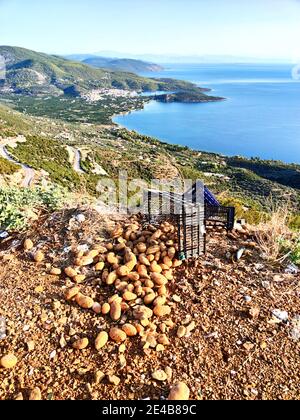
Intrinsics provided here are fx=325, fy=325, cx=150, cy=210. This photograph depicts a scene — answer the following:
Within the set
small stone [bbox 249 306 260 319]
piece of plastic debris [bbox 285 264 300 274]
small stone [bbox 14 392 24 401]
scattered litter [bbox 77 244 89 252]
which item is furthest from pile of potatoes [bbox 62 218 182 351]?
piece of plastic debris [bbox 285 264 300 274]

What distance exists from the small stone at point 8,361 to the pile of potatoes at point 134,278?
2.20 ft

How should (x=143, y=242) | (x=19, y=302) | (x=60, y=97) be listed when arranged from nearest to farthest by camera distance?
(x=19, y=302), (x=143, y=242), (x=60, y=97)

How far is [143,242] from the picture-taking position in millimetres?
3881

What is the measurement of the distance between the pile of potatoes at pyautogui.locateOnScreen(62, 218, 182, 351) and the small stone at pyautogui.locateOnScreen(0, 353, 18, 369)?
2.20 feet

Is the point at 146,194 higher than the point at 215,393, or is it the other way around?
the point at 146,194

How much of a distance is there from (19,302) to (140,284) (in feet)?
4.02

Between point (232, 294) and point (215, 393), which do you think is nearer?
point (215, 393)

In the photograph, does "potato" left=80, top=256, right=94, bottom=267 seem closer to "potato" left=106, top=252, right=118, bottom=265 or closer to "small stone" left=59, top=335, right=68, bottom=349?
"potato" left=106, top=252, right=118, bottom=265

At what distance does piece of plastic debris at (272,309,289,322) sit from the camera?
309 centimetres

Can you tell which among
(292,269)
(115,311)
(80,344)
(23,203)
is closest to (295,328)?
(292,269)

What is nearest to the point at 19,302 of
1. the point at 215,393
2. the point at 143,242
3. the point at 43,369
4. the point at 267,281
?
the point at 43,369

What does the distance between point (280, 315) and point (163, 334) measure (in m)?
1.15

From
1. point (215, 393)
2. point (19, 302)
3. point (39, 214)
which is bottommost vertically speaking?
point (215, 393)
